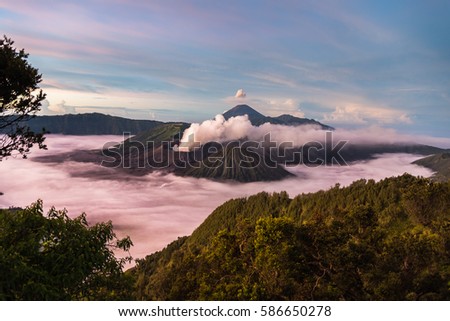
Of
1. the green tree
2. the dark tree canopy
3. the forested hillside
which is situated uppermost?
the dark tree canopy

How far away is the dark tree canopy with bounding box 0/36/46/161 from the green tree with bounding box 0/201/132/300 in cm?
826

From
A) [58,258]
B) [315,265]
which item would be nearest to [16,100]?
[58,258]

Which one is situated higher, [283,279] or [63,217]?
[63,217]

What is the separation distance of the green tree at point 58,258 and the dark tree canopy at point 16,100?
8.26 m

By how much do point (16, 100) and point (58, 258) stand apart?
1290cm

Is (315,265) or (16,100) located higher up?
(16,100)

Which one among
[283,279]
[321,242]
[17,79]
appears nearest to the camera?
[17,79]

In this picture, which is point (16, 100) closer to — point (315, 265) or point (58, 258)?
point (58, 258)

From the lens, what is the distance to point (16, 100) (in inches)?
845

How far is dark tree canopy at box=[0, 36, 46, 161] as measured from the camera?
1989 cm

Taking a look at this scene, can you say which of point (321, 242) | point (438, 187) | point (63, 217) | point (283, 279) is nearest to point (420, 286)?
point (321, 242)

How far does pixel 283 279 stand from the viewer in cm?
2202
